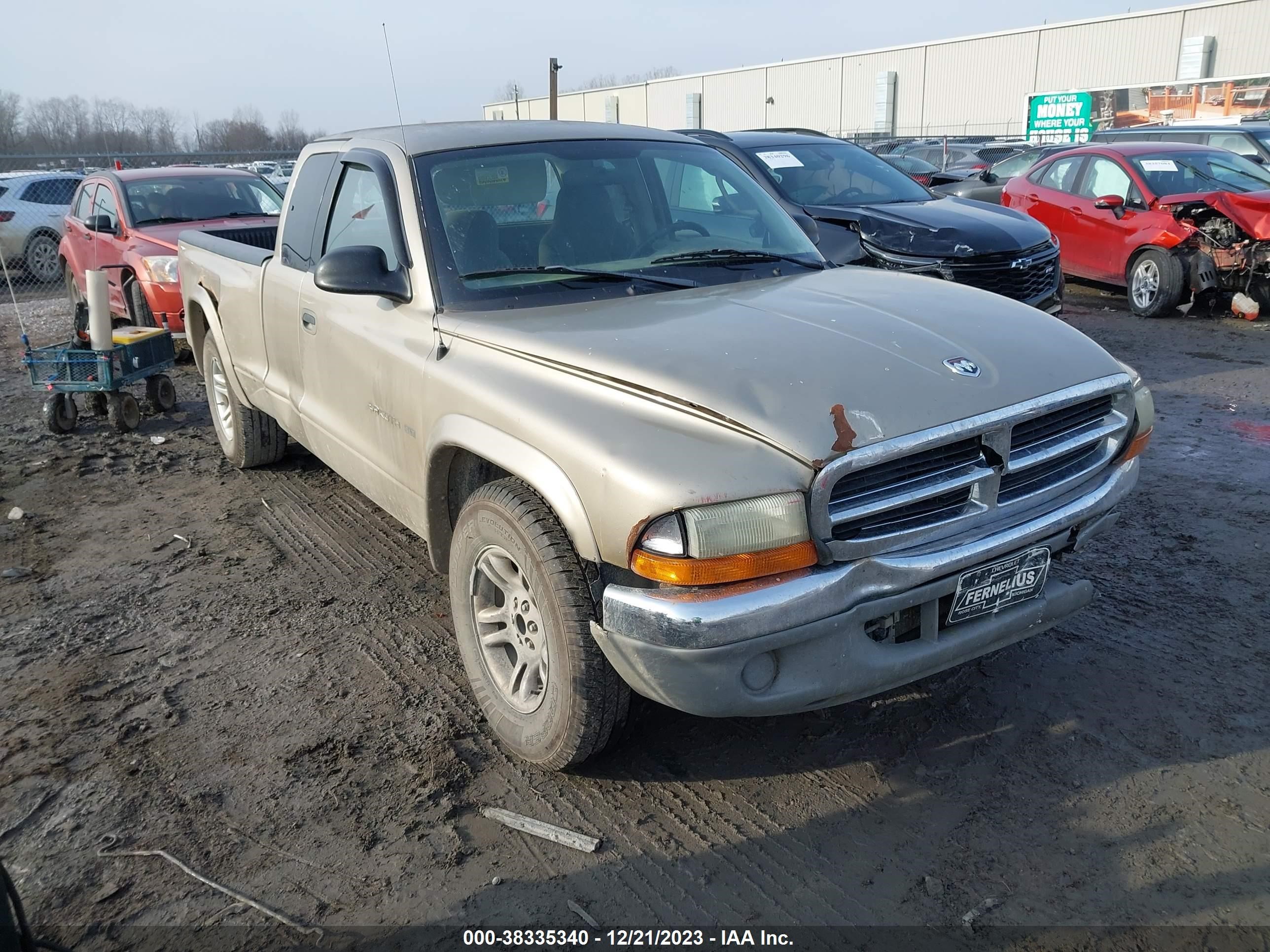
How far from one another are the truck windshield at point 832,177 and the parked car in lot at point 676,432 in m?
4.25

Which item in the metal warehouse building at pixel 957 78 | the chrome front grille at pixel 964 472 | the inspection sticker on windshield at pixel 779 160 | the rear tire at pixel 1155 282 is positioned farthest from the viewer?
the metal warehouse building at pixel 957 78

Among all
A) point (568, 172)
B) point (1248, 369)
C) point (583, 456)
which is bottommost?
point (1248, 369)

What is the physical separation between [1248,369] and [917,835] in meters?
6.76

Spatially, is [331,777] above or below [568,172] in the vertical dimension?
below

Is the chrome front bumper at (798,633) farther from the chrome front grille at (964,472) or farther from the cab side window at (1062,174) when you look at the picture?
the cab side window at (1062,174)

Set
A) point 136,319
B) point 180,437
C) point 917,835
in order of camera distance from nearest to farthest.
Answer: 1. point 917,835
2. point 180,437
3. point 136,319

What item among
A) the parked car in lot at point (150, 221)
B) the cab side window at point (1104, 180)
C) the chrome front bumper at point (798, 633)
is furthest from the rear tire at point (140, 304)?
the cab side window at point (1104, 180)

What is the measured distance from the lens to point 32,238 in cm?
1570

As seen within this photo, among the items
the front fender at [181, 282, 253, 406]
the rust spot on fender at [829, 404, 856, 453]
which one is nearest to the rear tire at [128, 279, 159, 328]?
the front fender at [181, 282, 253, 406]

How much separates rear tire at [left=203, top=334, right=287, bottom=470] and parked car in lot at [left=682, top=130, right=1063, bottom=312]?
11.3 feet

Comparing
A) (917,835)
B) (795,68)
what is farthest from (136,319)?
(795,68)

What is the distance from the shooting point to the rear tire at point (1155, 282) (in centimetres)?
966

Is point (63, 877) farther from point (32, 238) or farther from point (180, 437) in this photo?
point (32, 238)

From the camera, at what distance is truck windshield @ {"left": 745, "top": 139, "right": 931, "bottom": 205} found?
27.3ft
